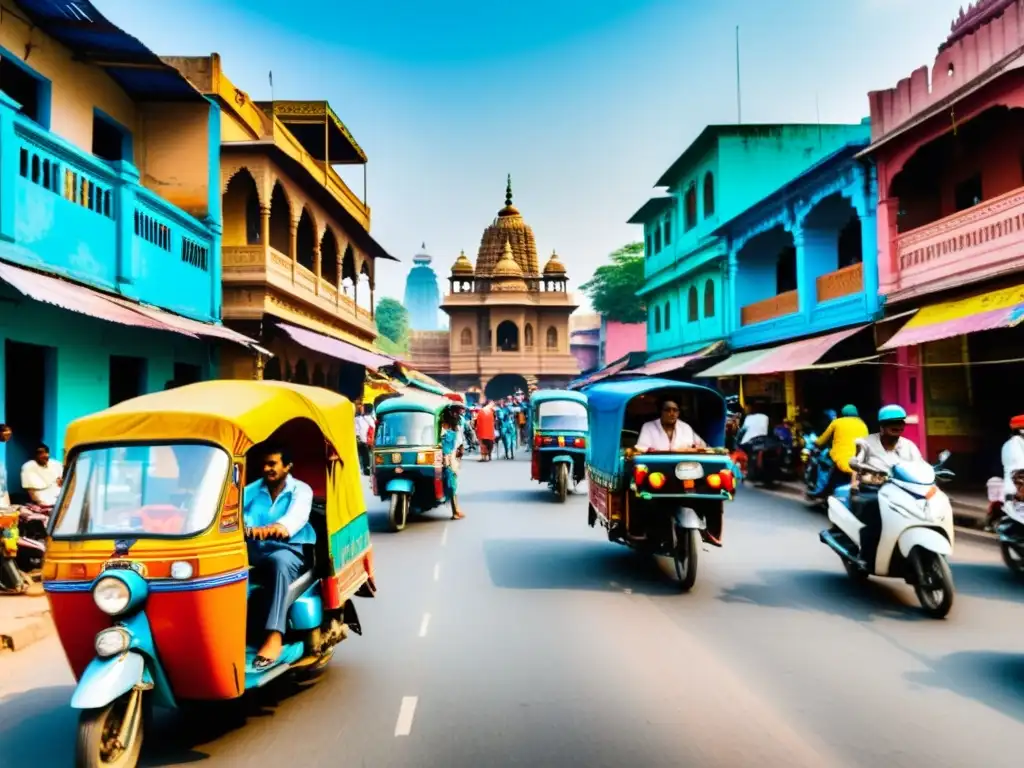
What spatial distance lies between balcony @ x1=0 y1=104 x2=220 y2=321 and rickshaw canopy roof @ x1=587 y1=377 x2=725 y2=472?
662cm

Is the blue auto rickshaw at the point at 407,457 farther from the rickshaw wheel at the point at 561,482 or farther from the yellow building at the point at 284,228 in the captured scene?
the yellow building at the point at 284,228

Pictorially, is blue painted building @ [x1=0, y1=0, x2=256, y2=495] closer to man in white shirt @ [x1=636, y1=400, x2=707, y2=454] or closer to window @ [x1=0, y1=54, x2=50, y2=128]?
window @ [x1=0, y1=54, x2=50, y2=128]

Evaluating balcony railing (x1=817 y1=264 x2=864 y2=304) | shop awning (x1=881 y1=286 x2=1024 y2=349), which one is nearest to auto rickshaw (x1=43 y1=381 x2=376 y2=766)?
shop awning (x1=881 y1=286 x2=1024 y2=349)

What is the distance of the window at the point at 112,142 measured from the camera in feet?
45.9

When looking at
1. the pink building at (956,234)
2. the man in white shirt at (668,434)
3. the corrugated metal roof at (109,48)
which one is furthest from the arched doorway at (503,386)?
the man in white shirt at (668,434)

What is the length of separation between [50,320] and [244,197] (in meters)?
10.3

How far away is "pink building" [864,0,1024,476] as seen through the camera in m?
12.1

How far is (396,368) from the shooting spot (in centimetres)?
2678

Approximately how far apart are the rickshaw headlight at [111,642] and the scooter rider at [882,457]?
568cm

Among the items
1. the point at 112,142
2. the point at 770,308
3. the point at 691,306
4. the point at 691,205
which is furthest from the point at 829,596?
the point at 691,205

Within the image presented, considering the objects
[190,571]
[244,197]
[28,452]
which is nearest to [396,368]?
[244,197]

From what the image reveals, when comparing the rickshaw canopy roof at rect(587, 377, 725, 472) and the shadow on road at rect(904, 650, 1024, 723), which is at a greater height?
the rickshaw canopy roof at rect(587, 377, 725, 472)

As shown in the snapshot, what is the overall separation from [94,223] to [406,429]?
5.04 meters

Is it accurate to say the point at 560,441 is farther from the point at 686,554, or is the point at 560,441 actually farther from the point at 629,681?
the point at 629,681
